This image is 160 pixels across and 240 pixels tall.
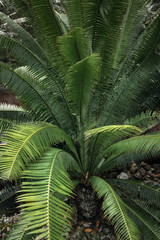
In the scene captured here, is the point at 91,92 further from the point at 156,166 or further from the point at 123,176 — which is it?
the point at 156,166

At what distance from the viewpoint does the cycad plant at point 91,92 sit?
1875 mm

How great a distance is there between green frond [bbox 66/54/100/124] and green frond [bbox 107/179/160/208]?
3.70 feet

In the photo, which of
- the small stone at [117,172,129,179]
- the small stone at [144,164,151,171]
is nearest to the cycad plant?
the small stone at [117,172,129,179]

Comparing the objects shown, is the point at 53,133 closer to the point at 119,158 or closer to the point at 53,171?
the point at 53,171

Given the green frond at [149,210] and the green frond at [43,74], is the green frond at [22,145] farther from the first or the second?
the green frond at [149,210]

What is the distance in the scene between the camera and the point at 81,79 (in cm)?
185

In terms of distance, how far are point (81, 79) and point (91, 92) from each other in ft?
1.22

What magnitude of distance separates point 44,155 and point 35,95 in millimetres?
1050

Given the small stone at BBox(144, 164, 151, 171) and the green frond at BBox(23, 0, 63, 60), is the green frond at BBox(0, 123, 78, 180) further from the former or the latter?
the small stone at BBox(144, 164, 151, 171)

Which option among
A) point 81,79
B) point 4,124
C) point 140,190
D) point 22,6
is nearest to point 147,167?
point 140,190

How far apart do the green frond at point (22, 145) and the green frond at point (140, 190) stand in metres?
1.15

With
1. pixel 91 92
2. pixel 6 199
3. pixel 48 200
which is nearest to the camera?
pixel 48 200

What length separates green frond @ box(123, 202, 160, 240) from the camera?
202cm

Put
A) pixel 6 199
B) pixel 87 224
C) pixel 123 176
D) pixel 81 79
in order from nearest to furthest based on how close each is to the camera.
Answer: pixel 81 79
pixel 6 199
pixel 87 224
pixel 123 176
